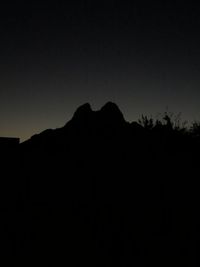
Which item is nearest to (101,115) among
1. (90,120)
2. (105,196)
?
(90,120)

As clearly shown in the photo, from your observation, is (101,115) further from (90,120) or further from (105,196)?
(105,196)

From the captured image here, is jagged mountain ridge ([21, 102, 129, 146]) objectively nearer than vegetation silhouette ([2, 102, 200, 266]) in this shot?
No

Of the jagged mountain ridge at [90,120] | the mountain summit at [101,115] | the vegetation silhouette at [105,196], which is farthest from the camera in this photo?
the mountain summit at [101,115]

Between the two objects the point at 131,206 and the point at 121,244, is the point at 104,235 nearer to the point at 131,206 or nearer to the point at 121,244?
the point at 121,244

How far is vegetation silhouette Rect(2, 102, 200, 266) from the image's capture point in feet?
44.4

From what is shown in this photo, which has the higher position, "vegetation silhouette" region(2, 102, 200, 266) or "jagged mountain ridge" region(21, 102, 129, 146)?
"jagged mountain ridge" region(21, 102, 129, 146)

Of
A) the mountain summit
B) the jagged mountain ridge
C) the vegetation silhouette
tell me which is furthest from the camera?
the mountain summit

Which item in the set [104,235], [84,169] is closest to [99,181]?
[84,169]

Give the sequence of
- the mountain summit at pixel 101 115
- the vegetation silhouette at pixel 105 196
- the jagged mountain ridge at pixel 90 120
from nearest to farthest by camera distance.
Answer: the vegetation silhouette at pixel 105 196 < the jagged mountain ridge at pixel 90 120 < the mountain summit at pixel 101 115

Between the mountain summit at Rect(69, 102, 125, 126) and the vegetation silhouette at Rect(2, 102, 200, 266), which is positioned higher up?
the mountain summit at Rect(69, 102, 125, 126)

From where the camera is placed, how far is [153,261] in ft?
43.2

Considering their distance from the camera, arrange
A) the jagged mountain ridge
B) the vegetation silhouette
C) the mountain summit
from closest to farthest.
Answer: the vegetation silhouette, the jagged mountain ridge, the mountain summit

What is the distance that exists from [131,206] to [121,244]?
Result: 6.31ft

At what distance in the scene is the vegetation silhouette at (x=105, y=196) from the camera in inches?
533
